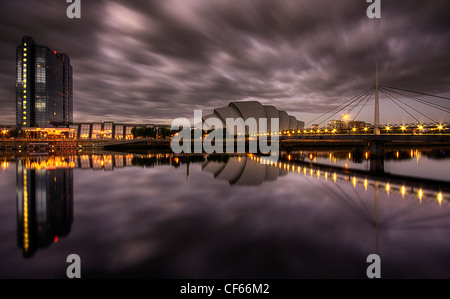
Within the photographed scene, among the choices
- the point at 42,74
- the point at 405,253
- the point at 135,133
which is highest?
the point at 42,74

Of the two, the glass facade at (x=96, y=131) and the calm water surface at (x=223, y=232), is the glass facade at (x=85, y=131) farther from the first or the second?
the calm water surface at (x=223, y=232)

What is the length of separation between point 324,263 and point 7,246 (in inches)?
387

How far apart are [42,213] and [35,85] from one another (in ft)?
592

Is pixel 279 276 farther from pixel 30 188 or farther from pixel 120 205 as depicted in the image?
pixel 30 188

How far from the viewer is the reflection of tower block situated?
7828 mm

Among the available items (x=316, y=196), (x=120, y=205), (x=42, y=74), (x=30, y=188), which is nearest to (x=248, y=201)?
(x=316, y=196)

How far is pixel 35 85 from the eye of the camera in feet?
472

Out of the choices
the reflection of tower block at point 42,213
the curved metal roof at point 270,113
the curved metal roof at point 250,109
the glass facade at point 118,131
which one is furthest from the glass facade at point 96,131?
the reflection of tower block at point 42,213

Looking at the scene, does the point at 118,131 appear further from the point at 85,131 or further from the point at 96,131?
the point at 85,131

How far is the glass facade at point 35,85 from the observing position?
13938cm

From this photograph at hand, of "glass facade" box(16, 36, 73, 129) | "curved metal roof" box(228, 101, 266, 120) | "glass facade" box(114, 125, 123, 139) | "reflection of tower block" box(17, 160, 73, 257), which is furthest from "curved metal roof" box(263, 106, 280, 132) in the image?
"glass facade" box(16, 36, 73, 129)

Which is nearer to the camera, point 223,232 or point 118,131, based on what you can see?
point 223,232

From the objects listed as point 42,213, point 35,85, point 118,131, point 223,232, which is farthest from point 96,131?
point 223,232

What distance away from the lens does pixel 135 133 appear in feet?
320
